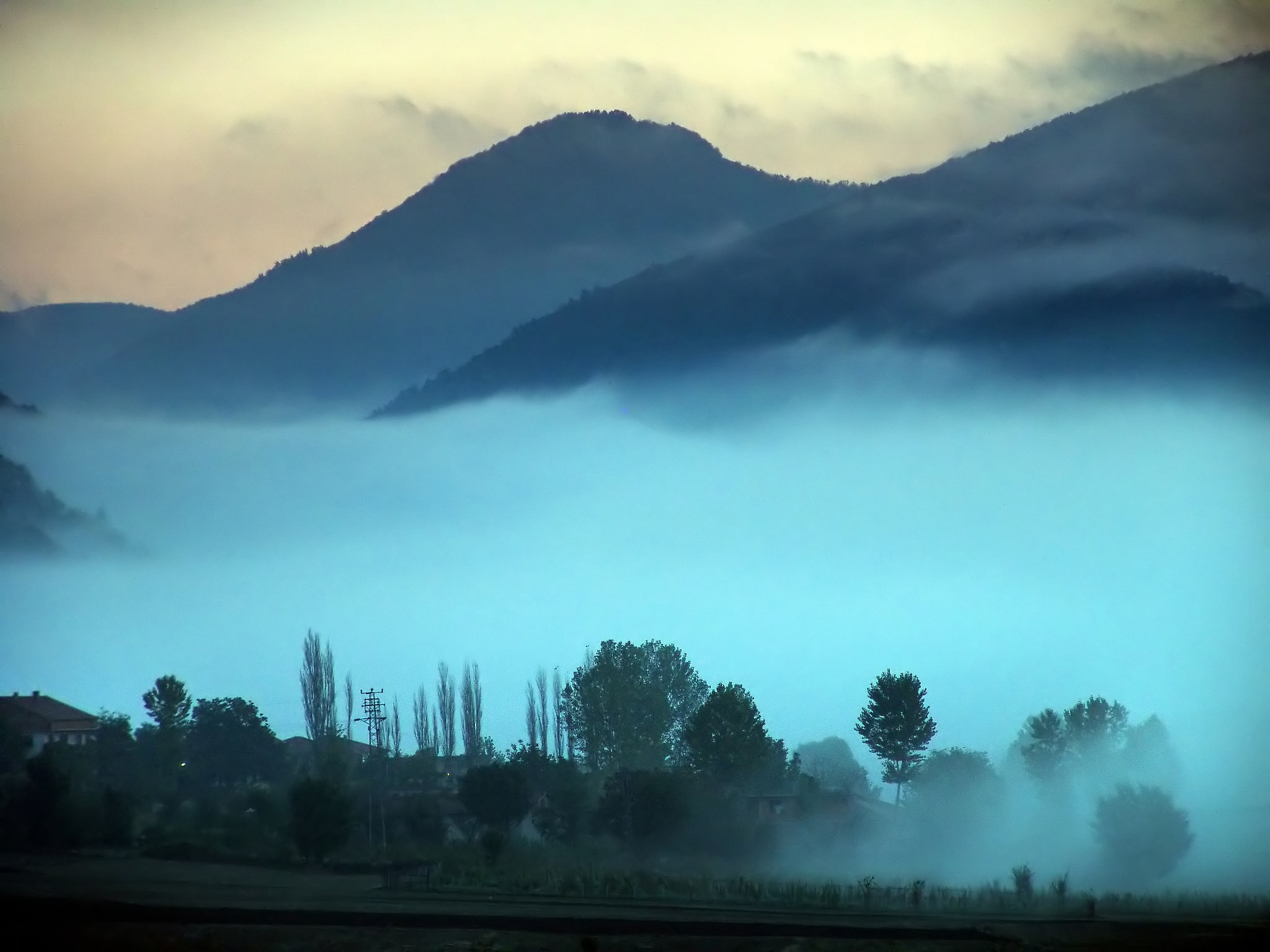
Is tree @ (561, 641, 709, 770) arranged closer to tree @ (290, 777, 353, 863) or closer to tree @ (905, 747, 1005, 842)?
tree @ (905, 747, 1005, 842)

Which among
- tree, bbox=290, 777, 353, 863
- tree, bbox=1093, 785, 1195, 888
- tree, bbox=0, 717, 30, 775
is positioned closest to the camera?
tree, bbox=290, 777, 353, 863

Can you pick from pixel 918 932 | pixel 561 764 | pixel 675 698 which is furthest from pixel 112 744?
pixel 918 932

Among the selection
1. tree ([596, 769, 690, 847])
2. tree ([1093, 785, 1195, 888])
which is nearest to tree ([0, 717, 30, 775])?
tree ([596, 769, 690, 847])

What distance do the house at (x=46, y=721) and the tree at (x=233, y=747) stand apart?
595 cm

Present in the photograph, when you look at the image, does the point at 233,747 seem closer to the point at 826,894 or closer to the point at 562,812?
the point at 562,812

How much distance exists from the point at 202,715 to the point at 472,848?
2752 cm

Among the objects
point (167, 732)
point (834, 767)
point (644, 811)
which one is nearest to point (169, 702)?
point (167, 732)

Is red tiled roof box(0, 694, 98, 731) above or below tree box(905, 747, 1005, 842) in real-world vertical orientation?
above

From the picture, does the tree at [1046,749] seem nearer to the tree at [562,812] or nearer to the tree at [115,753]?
the tree at [562,812]

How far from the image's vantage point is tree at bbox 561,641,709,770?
85312mm

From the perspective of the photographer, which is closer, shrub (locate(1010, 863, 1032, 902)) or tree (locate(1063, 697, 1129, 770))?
shrub (locate(1010, 863, 1032, 902))

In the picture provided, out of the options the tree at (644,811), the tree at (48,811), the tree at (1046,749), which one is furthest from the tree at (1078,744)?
the tree at (48,811)

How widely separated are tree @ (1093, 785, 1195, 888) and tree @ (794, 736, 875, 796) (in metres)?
19.2

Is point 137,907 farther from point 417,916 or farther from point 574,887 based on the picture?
point 574,887
